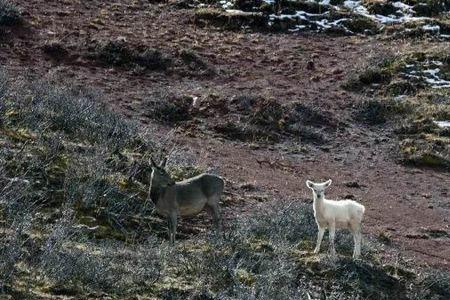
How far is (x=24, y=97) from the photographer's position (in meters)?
13.8

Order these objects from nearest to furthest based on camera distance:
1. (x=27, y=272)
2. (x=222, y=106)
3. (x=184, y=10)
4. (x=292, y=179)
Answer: (x=27, y=272) < (x=292, y=179) < (x=222, y=106) < (x=184, y=10)

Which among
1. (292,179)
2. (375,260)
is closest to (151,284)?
(375,260)

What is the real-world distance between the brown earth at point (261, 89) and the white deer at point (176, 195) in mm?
1779

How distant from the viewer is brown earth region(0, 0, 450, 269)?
14195mm

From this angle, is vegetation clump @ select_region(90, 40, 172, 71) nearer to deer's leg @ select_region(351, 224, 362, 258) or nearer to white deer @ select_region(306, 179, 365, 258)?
white deer @ select_region(306, 179, 365, 258)

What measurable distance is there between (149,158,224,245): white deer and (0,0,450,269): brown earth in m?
1.78

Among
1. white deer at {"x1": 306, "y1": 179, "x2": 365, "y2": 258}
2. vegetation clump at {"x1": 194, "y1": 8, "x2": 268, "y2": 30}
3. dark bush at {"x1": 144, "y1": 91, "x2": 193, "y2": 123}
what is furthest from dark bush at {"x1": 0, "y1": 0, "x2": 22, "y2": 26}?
white deer at {"x1": 306, "y1": 179, "x2": 365, "y2": 258}

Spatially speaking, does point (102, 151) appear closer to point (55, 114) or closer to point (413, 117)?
point (55, 114)

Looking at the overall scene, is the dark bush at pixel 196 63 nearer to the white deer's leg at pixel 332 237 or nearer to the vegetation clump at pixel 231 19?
the vegetation clump at pixel 231 19

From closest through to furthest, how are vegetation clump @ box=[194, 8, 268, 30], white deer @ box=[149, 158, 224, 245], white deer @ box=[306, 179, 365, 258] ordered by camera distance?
white deer @ box=[149, 158, 224, 245] → white deer @ box=[306, 179, 365, 258] → vegetation clump @ box=[194, 8, 268, 30]

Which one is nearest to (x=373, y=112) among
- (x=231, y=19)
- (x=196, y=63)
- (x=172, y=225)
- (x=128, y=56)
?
(x=196, y=63)

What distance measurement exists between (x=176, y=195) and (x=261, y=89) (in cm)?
1092

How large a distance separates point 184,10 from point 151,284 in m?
Answer: 20.6

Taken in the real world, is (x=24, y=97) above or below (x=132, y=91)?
above
